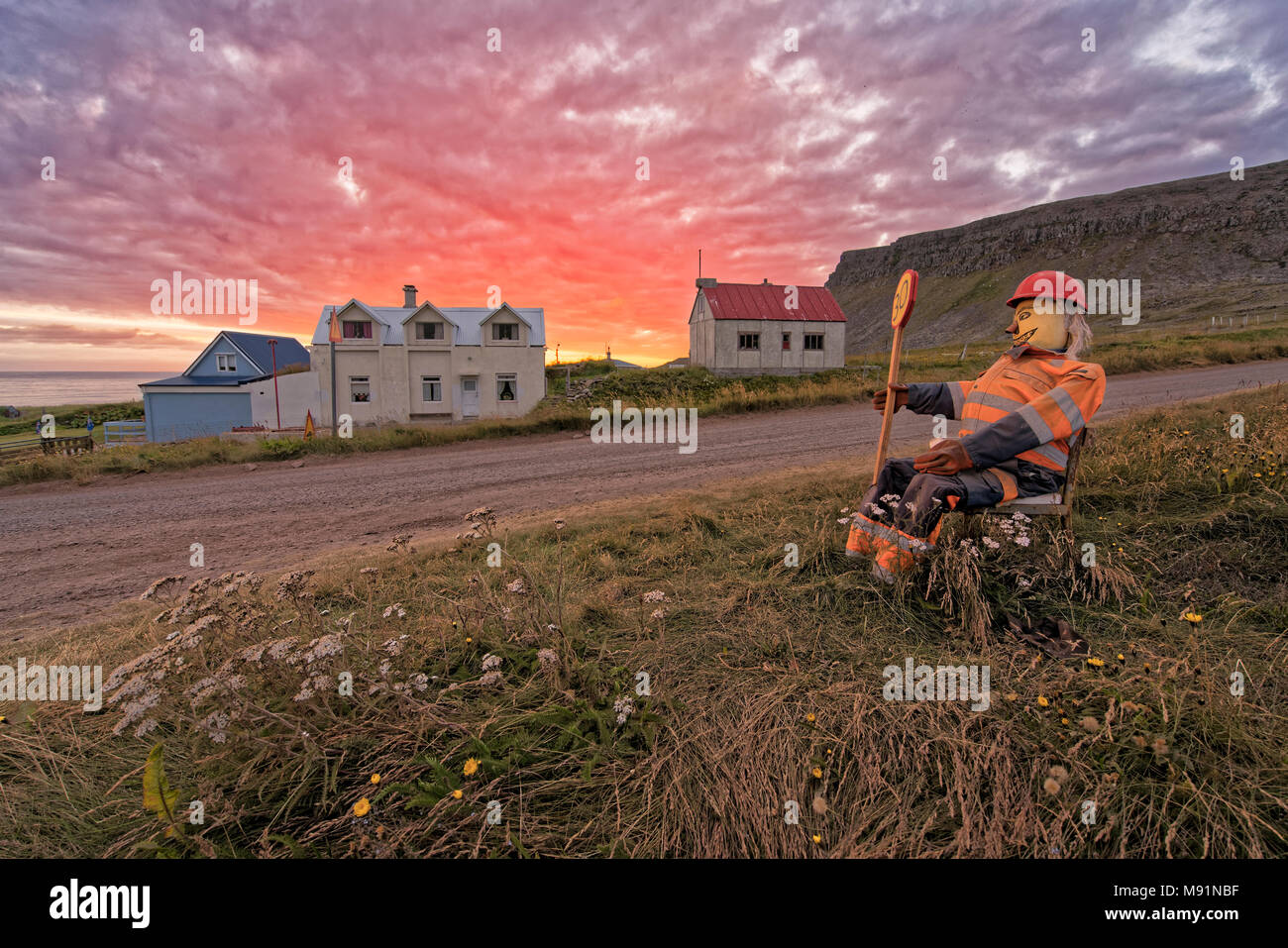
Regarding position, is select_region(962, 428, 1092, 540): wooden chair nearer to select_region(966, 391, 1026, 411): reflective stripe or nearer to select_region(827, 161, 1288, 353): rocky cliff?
select_region(966, 391, 1026, 411): reflective stripe

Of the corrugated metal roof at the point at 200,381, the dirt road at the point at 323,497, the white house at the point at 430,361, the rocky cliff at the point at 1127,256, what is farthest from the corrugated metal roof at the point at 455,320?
the rocky cliff at the point at 1127,256

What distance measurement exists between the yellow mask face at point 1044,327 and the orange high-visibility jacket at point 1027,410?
0.17 ft

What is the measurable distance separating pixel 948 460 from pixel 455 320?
29763 mm

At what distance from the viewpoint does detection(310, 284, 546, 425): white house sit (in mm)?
27641

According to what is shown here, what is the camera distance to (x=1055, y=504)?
135 inches

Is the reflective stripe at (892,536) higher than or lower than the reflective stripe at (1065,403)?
lower

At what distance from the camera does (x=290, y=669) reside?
2.53 m

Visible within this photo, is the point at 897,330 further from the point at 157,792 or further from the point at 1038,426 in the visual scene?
the point at 157,792

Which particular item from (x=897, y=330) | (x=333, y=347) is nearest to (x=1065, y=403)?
(x=897, y=330)

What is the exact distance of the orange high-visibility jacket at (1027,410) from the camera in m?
3.19

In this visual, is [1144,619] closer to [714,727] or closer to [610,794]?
[714,727]

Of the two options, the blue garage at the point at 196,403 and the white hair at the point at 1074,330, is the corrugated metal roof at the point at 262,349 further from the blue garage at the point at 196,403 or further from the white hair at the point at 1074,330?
the white hair at the point at 1074,330

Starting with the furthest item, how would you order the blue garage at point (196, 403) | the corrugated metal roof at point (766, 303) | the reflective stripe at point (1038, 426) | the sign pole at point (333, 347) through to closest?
the corrugated metal roof at point (766, 303) → the blue garage at point (196, 403) → the sign pole at point (333, 347) → the reflective stripe at point (1038, 426)
